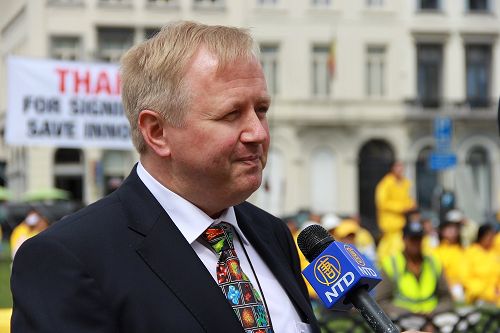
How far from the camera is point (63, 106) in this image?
34.8 ft

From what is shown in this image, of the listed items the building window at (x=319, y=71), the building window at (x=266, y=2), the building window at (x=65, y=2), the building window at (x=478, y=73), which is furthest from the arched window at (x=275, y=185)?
the building window at (x=65, y=2)

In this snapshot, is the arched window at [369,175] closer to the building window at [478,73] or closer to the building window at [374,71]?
the building window at [374,71]

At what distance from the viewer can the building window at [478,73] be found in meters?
37.3

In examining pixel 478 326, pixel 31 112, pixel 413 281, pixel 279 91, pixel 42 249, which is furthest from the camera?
pixel 279 91

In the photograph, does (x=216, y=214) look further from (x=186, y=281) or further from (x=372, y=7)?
(x=372, y=7)

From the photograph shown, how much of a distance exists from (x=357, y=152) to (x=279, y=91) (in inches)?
156

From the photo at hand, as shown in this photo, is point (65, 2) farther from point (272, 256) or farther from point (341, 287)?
point (341, 287)

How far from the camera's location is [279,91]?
36.6m

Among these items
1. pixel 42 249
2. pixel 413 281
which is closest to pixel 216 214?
pixel 42 249

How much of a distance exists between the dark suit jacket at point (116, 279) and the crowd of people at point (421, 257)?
71 centimetres

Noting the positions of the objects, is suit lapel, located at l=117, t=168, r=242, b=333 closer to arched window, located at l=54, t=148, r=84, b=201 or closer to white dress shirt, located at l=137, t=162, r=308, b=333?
white dress shirt, located at l=137, t=162, r=308, b=333

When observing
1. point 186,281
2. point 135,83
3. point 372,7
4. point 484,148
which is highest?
point 372,7

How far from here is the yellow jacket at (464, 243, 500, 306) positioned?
36.9 ft

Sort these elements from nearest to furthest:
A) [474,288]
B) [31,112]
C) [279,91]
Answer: [31,112]
[474,288]
[279,91]
